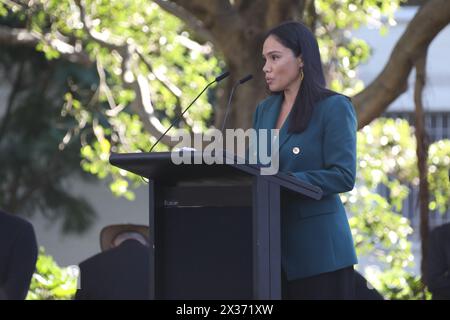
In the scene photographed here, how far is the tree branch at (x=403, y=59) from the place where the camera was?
7.05 m

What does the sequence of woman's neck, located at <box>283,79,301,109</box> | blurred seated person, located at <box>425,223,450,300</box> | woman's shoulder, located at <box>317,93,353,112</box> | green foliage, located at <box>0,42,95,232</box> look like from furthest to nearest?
green foliage, located at <box>0,42,95,232</box>
blurred seated person, located at <box>425,223,450,300</box>
woman's neck, located at <box>283,79,301,109</box>
woman's shoulder, located at <box>317,93,353,112</box>

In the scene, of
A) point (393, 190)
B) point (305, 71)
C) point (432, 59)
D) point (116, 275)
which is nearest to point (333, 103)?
point (305, 71)

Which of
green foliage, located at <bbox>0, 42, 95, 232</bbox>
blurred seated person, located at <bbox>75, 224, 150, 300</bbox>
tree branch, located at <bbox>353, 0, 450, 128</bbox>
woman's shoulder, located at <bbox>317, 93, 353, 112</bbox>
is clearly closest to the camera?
woman's shoulder, located at <bbox>317, 93, 353, 112</bbox>

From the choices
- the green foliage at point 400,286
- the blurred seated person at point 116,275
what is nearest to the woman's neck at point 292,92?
the blurred seated person at point 116,275

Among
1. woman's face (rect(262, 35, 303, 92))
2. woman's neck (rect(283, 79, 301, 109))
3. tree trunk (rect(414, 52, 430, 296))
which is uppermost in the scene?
tree trunk (rect(414, 52, 430, 296))

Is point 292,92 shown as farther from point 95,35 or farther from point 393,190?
point 393,190

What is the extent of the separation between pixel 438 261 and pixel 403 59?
1.51 meters

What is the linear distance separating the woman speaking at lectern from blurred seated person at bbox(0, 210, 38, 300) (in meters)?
1.51

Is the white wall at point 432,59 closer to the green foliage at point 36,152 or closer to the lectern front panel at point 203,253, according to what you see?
the green foliage at point 36,152

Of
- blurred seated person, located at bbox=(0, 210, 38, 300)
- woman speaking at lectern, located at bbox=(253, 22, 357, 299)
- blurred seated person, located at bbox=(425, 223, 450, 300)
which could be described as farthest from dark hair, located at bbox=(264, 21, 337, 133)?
blurred seated person, located at bbox=(425, 223, 450, 300)

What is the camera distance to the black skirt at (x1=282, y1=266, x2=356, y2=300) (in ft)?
12.3

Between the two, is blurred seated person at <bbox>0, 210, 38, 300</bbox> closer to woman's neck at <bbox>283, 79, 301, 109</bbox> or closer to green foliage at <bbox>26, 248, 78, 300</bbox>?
woman's neck at <bbox>283, 79, 301, 109</bbox>

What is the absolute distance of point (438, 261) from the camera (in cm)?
664

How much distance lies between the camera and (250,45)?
782 cm
